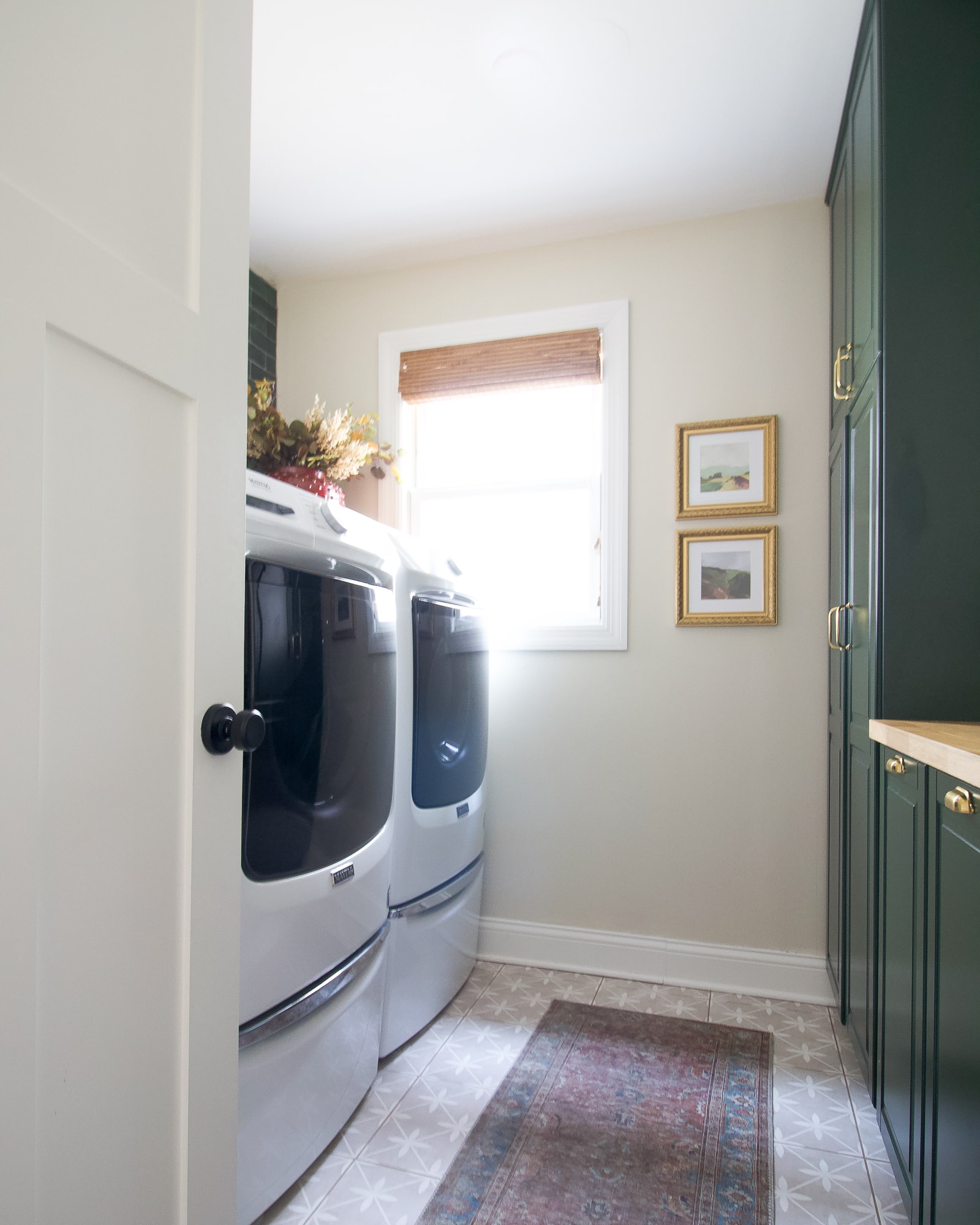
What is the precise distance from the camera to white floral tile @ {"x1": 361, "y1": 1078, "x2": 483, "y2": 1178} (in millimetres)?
1608

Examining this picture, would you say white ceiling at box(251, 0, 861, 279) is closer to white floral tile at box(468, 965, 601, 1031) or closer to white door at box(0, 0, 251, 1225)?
white door at box(0, 0, 251, 1225)

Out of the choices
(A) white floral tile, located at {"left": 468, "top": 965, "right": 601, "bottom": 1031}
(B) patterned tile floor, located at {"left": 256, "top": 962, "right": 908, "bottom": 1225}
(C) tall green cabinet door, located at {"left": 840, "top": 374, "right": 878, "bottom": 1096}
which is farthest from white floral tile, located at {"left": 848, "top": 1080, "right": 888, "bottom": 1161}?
(A) white floral tile, located at {"left": 468, "top": 965, "right": 601, "bottom": 1031}

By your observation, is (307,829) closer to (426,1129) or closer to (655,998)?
(426,1129)

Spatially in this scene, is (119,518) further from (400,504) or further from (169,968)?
(400,504)

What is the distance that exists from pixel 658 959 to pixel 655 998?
0.52 ft

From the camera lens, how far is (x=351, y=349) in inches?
119

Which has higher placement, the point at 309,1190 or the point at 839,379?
the point at 839,379

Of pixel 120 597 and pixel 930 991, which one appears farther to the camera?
pixel 930 991

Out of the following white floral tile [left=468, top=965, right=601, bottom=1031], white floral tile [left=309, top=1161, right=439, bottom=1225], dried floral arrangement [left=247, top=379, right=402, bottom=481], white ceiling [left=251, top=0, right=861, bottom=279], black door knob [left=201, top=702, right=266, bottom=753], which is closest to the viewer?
black door knob [left=201, top=702, right=266, bottom=753]

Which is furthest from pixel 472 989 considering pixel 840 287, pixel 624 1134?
pixel 840 287

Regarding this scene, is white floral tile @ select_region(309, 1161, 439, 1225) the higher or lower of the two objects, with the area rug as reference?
higher

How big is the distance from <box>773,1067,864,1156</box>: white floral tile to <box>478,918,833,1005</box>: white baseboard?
0.46m

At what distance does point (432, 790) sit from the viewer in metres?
2.09

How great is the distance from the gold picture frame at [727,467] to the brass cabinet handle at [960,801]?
1.53 m
